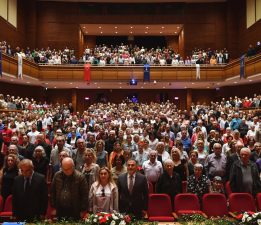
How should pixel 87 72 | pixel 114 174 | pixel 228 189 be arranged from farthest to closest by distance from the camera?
1. pixel 87 72
2. pixel 228 189
3. pixel 114 174

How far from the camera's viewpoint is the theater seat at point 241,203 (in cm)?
603

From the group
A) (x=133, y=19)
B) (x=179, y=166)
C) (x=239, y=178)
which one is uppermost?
(x=133, y=19)

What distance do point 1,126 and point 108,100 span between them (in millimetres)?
17758

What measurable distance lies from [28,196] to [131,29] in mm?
26127

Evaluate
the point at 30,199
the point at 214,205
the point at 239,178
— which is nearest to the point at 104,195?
the point at 30,199

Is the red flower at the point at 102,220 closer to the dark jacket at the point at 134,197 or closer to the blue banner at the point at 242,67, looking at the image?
the dark jacket at the point at 134,197

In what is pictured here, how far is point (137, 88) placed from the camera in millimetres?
28891

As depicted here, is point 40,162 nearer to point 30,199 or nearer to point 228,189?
point 30,199

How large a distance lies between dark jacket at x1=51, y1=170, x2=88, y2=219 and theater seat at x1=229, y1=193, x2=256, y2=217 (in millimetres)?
2432

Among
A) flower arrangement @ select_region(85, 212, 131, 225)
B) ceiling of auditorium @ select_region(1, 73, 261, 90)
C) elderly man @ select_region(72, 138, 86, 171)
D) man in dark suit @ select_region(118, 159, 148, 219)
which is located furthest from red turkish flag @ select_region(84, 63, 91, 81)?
flower arrangement @ select_region(85, 212, 131, 225)

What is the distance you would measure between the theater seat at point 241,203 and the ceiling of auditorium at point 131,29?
23.6m

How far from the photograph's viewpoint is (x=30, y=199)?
16.1 feet

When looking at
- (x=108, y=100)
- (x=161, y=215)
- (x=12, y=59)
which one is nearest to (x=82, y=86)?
(x=108, y=100)

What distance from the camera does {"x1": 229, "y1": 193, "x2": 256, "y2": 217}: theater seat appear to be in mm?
6031
